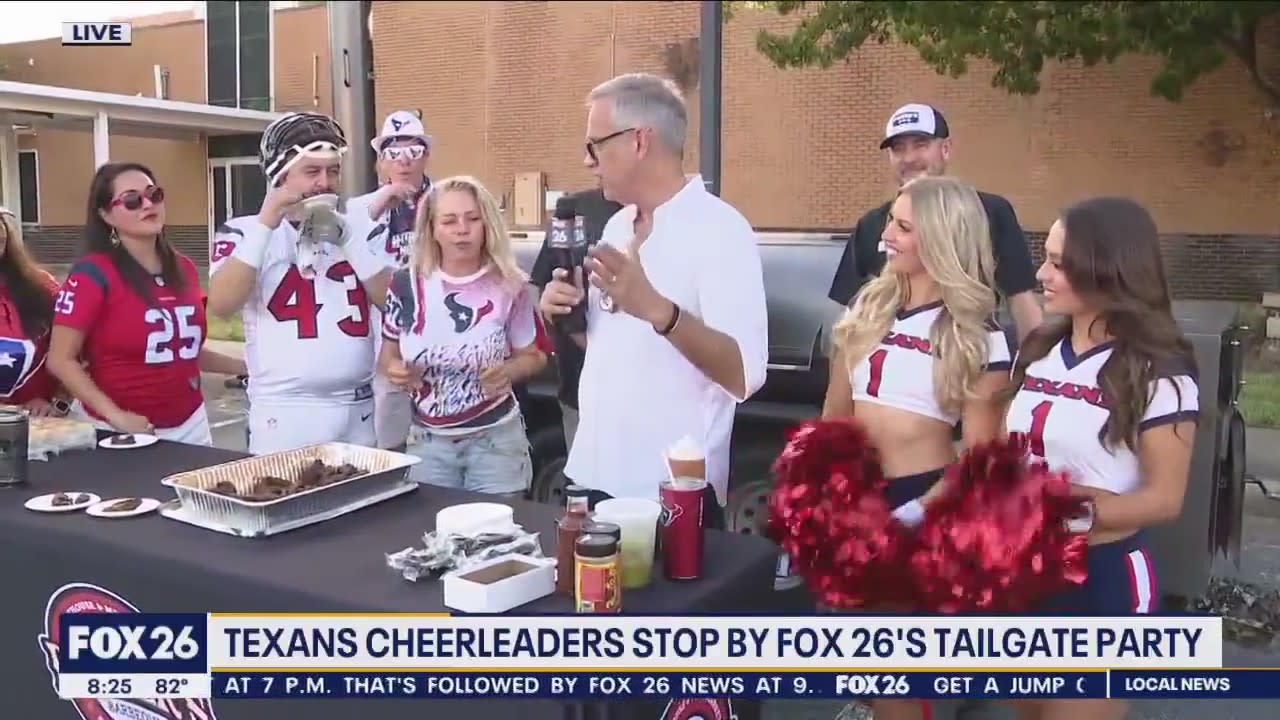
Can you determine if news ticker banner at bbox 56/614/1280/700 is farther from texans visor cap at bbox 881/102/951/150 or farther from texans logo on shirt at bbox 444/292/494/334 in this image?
texans visor cap at bbox 881/102/951/150

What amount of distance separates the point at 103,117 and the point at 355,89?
1.11 m

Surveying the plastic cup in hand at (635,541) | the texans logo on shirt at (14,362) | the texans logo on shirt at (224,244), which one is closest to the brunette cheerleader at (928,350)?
the plastic cup in hand at (635,541)

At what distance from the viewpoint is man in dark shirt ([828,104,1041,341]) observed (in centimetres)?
352

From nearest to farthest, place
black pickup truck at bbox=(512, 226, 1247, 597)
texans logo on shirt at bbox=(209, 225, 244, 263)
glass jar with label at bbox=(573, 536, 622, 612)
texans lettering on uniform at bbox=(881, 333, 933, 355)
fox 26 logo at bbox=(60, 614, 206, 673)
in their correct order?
1. glass jar with label at bbox=(573, 536, 622, 612)
2. fox 26 logo at bbox=(60, 614, 206, 673)
3. texans lettering on uniform at bbox=(881, 333, 933, 355)
4. texans logo on shirt at bbox=(209, 225, 244, 263)
5. black pickup truck at bbox=(512, 226, 1247, 597)

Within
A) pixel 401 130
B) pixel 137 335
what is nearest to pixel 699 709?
pixel 137 335

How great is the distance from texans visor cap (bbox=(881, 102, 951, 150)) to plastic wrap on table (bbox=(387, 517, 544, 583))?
92.8 inches

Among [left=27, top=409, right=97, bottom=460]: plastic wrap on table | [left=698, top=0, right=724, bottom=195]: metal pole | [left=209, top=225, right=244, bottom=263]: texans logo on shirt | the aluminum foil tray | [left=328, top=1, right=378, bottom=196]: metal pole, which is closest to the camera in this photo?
the aluminum foil tray

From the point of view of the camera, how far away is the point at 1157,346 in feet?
7.22

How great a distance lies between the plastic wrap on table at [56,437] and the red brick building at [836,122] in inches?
302

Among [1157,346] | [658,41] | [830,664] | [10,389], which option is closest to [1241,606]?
[1157,346]

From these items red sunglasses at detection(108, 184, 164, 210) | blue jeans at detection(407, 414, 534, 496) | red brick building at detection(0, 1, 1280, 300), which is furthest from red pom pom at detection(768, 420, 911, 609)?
red brick building at detection(0, 1, 1280, 300)

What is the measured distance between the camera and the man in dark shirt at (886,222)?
352 cm

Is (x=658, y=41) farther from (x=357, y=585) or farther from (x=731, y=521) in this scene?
(x=357, y=585)

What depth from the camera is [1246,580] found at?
467 centimetres
